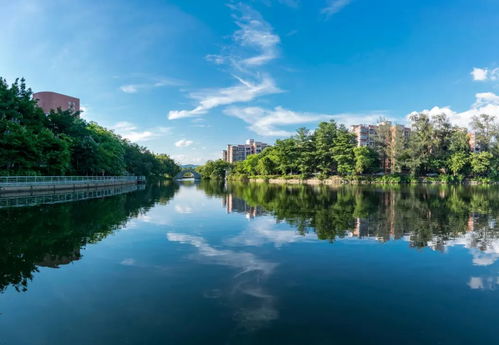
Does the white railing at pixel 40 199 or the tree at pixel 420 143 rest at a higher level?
the tree at pixel 420 143

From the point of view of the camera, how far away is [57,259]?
26.8 ft

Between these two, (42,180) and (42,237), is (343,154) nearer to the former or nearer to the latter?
(42,180)

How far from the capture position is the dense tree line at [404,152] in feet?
225

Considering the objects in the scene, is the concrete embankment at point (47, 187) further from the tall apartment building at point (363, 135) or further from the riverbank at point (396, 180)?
the tall apartment building at point (363, 135)

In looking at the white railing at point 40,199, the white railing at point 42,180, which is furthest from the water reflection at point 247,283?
the white railing at point 42,180

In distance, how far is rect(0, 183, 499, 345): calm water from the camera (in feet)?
14.9

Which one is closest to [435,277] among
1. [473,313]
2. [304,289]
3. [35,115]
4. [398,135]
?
[473,313]

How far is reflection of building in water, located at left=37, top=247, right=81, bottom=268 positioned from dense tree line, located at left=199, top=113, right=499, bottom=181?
64307mm

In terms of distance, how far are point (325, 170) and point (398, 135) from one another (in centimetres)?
2071

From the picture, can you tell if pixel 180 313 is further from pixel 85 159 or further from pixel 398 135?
pixel 398 135

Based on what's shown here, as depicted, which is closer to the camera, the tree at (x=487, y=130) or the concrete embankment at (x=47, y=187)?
the concrete embankment at (x=47, y=187)

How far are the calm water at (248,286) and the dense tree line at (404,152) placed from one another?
60.1 meters

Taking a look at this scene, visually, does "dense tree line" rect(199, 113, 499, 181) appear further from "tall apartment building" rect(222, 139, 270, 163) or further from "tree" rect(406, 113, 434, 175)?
"tall apartment building" rect(222, 139, 270, 163)

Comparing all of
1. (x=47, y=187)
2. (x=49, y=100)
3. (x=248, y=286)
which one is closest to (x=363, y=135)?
(x=47, y=187)
